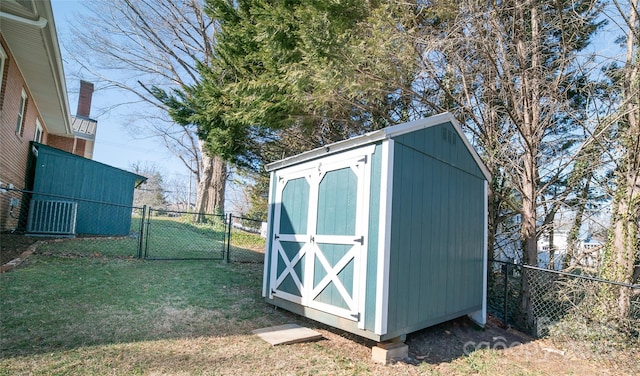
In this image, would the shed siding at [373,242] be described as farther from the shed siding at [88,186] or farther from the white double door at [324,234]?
the shed siding at [88,186]

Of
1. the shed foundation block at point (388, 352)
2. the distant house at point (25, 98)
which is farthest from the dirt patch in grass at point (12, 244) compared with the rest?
the shed foundation block at point (388, 352)

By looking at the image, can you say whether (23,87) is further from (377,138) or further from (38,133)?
(377,138)

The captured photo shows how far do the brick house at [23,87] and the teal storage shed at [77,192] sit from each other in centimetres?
41

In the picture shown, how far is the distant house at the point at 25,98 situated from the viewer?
5207 mm

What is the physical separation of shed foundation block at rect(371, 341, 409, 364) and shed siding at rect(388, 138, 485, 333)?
7.0 inches

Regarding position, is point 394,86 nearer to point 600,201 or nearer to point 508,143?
point 508,143

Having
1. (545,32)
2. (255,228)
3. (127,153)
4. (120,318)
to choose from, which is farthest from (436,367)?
(127,153)

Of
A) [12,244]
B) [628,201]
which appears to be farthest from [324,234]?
[12,244]

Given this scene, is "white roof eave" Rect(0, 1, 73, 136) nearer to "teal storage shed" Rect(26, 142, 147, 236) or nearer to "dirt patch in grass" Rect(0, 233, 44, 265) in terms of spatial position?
"teal storage shed" Rect(26, 142, 147, 236)

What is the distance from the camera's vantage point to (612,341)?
14.9ft

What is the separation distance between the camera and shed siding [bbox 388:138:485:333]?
147 inches

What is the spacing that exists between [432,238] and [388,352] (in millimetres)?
1438

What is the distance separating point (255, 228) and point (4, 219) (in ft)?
35.5

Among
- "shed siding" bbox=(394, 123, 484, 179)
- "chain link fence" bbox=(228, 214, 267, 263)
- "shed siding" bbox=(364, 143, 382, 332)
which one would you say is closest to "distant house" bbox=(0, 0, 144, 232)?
"chain link fence" bbox=(228, 214, 267, 263)
